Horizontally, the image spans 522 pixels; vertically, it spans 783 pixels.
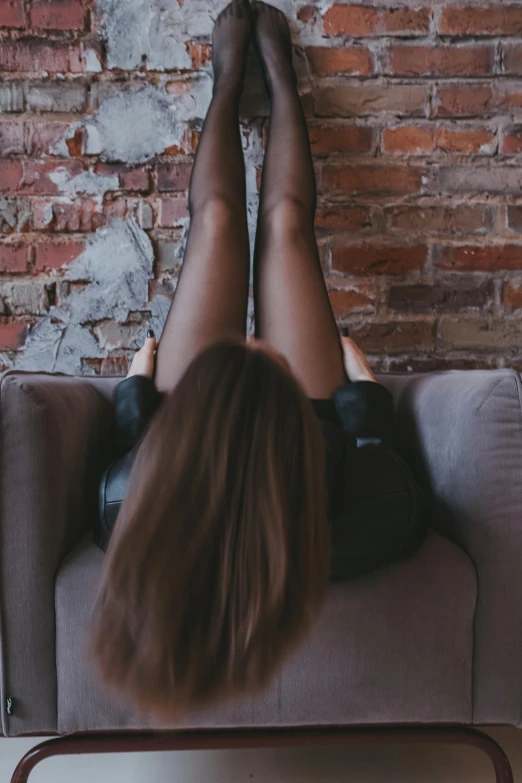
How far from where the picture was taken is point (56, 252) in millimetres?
1594

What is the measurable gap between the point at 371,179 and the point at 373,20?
0.39 metres

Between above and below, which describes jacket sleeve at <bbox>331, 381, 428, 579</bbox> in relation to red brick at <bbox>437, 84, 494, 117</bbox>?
below

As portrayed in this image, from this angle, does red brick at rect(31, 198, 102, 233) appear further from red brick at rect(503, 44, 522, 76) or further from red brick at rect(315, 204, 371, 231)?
red brick at rect(503, 44, 522, 76)

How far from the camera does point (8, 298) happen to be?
1599 millimetres

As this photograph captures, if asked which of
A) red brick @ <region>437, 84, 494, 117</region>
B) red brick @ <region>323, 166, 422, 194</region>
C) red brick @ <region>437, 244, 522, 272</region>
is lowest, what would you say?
red brick @ <region>437, 244, 522, 272</region>

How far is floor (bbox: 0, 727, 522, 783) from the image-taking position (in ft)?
3.27

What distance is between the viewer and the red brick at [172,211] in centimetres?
160

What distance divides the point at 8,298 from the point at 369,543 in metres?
1.21

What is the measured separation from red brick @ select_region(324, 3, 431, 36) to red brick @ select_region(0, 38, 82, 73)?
0.65m

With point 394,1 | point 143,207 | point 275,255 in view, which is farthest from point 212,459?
point 394,1

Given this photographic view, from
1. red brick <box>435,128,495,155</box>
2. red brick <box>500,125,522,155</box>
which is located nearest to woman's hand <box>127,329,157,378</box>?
red brick <box>435,128,495,155</box>

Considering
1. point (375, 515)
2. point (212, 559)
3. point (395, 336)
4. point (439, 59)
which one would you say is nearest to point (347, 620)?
point (375, 515)

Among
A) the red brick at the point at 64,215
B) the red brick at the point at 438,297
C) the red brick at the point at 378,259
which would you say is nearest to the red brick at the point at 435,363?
the red brick at the point at 438,297

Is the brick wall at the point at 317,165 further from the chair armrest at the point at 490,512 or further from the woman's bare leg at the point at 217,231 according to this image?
the chair armrest at the point at 490,512
